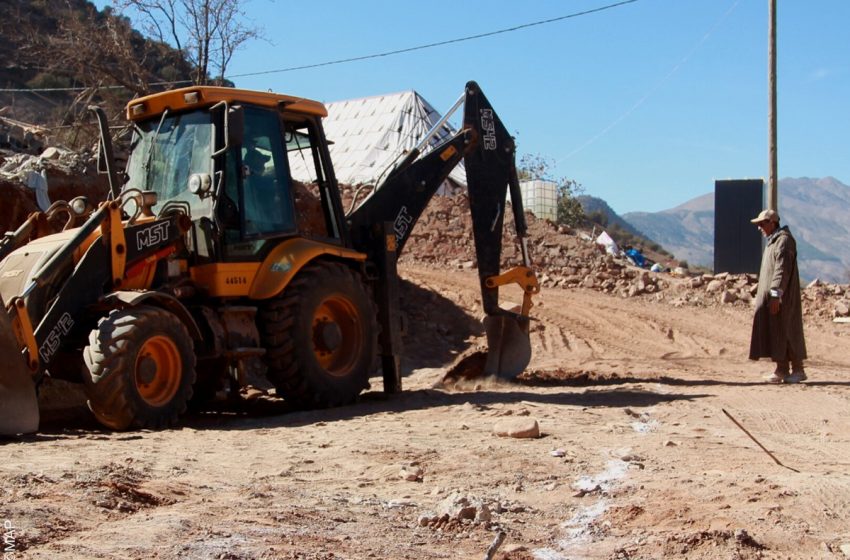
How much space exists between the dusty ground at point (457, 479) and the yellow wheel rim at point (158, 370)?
1.40 feet

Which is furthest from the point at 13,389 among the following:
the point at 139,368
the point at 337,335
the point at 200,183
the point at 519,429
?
the point at 519,429

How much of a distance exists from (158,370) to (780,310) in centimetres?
630

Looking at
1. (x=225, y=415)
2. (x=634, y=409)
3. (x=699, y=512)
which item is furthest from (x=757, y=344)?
(x=699, y=512)

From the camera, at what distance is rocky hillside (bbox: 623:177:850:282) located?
4621 inches

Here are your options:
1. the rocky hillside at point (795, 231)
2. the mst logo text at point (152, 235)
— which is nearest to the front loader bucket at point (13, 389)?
the mst logo text at point (152, 235)

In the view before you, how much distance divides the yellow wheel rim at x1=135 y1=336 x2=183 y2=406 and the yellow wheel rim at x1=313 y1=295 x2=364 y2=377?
1.57m

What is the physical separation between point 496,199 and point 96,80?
10826mm

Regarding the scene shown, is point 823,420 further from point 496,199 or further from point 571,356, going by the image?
point 571,356

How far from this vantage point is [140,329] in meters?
7.55

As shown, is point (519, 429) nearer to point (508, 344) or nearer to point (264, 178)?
point (264, 178)

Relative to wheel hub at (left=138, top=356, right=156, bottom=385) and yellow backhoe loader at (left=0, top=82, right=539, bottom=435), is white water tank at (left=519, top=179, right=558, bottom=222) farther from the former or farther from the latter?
wheel hub at (left=138, top=356, right=156, bottom=385)

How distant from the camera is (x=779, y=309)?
35.5ft

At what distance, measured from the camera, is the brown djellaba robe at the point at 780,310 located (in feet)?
35.5

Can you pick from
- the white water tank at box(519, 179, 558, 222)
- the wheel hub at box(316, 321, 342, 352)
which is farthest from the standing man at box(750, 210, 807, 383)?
the white water tank at box(519, 179, 558, 222)
